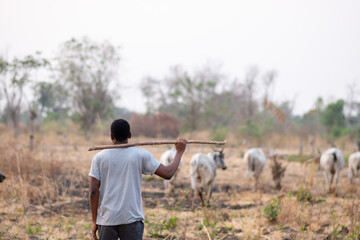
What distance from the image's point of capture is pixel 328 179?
10.9 metres

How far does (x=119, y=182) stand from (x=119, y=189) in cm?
6

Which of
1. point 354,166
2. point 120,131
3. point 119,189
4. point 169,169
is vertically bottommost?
point 354,166

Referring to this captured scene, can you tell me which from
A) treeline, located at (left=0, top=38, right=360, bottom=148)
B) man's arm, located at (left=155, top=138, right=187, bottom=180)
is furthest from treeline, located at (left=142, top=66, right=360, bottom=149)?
man's arm, located at (left=155, top=138, right=187, bottom=180)

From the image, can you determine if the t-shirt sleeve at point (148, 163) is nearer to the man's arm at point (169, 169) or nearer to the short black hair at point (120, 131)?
the man's arm at point (169, 169)

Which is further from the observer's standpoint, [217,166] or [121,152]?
[217,166]

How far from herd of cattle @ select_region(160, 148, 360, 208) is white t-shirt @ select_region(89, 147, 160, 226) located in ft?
16.7

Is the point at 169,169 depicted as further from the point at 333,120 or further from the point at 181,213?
the point at 333,120

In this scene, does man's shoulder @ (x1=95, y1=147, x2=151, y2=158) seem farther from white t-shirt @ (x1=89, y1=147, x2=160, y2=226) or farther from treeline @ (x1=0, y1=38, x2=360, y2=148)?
treeline @ (x1=0, y1=38, x2=360, y2=148)

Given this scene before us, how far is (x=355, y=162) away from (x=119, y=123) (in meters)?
10.1

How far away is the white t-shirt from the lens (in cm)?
319

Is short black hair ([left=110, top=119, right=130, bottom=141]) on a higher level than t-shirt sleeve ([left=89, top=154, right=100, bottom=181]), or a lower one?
higher

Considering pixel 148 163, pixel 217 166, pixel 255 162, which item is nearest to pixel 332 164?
pixel 255 162

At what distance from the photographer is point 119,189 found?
10.5 ft

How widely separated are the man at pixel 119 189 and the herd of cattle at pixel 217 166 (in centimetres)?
505
